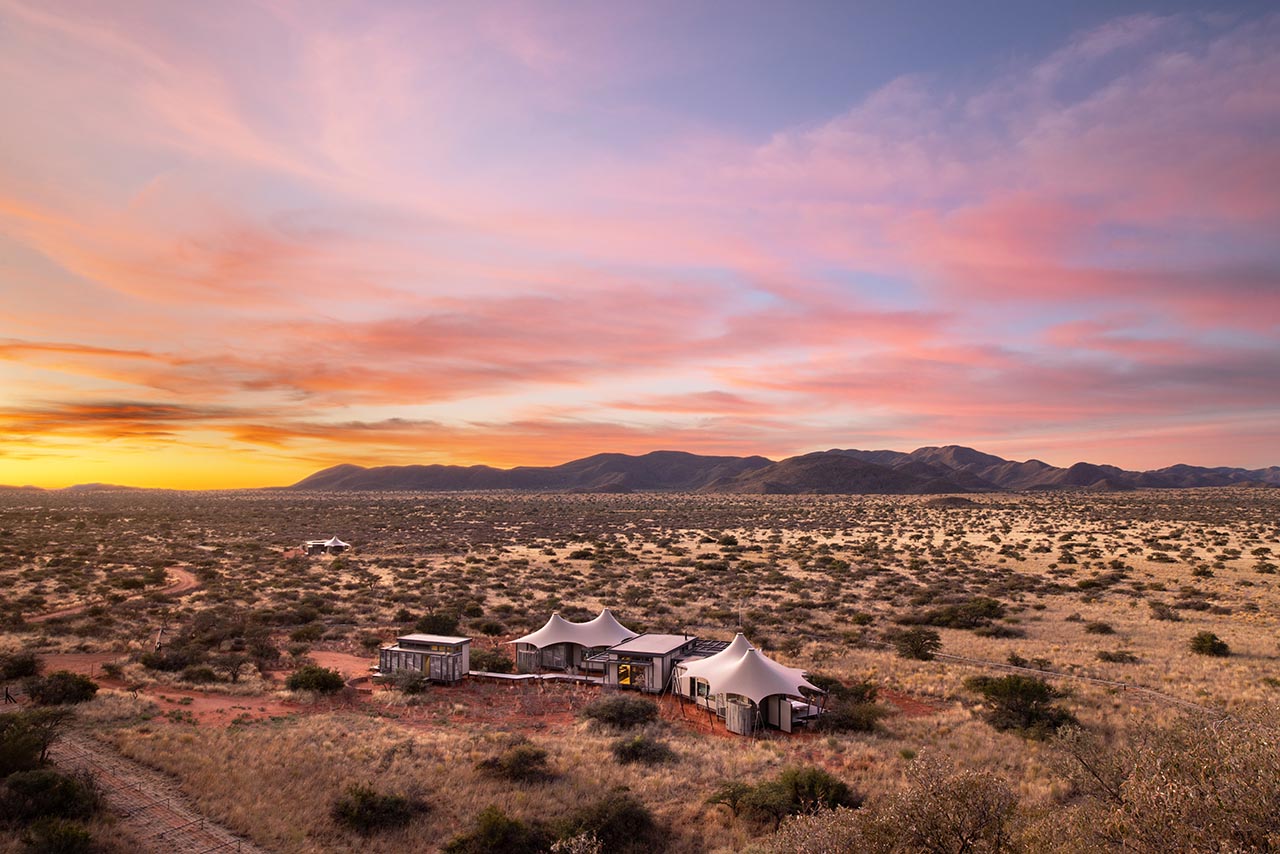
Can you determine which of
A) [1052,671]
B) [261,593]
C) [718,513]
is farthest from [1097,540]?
[261,593]

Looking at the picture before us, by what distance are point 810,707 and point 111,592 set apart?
1704 inches

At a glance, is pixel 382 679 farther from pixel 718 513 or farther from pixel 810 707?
pixel 718 513

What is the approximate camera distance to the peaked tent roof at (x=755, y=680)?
22422 millimetres

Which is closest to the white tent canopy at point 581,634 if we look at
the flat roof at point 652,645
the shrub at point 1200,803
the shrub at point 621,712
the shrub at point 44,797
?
the flat roof at point 652,645

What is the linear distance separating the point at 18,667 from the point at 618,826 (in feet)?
78.0

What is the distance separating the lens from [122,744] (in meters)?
18.6

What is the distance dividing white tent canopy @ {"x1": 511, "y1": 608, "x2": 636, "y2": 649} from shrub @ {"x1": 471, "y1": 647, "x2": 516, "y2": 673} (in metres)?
1.15

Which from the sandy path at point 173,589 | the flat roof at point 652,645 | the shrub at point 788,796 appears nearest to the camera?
the shrub at point 788,796

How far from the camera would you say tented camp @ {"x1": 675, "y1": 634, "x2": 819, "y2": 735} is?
22453mm

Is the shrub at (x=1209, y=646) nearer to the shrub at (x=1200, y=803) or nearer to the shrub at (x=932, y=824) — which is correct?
the shrub at (x=1200, y=803)

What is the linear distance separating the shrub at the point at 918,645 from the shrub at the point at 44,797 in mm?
28277

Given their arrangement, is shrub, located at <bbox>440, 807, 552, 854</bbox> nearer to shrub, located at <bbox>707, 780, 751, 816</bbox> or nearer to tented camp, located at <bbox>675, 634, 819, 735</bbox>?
shrub, located at <bbox>707, 780, 751, 816</bbox>

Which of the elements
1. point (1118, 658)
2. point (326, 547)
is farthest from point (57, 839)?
point (326, 547)

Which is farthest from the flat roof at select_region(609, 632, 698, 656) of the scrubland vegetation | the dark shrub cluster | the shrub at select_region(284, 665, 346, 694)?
the shrub at select_region(284, 665, 346, 694)
